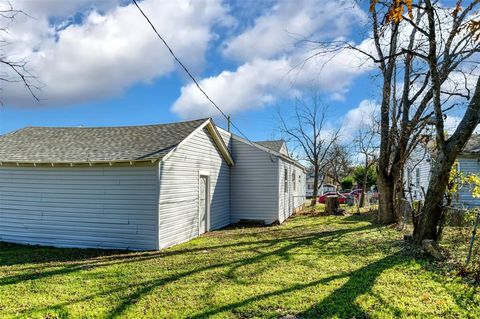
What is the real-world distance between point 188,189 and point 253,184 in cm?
437

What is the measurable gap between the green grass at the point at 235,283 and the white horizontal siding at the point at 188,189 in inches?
34.3

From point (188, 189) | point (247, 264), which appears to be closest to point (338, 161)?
point (188, 189)

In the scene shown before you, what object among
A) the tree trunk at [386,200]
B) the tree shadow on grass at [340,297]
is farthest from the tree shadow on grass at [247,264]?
the tree trunk at [386,200]

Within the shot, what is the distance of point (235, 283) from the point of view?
20.5ft

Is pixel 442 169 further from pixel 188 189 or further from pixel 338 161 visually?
pixel 338 161

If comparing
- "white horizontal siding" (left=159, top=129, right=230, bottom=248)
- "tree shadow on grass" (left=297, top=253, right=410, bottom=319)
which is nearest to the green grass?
"tree shadow on grass" (left=297, top=253, right=410, bottom=319)

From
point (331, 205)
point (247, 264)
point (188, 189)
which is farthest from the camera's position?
point (331, 205)

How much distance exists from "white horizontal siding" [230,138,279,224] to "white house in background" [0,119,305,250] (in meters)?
1.90

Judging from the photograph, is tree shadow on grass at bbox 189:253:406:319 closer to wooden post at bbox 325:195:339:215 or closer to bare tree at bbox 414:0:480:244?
bare tree at bbox 414:0:480:244

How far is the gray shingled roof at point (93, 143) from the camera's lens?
10.1 meters

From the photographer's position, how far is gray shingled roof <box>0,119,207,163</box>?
33.2 feet

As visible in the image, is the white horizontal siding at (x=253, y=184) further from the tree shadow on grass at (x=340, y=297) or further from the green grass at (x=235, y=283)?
the tree shadow on grass at (x=340, y=297)

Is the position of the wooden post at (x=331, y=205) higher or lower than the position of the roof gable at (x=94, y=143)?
lower

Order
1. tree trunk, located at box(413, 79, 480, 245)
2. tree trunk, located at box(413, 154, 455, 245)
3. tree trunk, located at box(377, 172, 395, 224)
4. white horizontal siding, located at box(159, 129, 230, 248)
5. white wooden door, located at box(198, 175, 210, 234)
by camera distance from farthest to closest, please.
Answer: tree trunk, located at box(377, 172, 395, 224) → white wooden door, located at box(198, 175, 210, 234) → white horizontal siding, located at box(159, 129, 230, 248) → tree trunk, located at box(413, 154, 455, 245) → tree trunk, located at box(413, 79, 480, 245)
